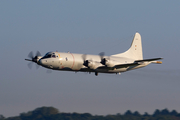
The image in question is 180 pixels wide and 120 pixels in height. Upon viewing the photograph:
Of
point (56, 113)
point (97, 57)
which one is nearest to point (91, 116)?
point (56, 113)

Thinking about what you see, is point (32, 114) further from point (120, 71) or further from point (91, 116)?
point (120, 71)

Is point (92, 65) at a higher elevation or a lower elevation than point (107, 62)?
lower

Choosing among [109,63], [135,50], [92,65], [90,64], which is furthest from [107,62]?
[135,50]

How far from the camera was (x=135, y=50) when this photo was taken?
1574 inches

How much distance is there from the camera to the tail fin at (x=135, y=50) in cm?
3934

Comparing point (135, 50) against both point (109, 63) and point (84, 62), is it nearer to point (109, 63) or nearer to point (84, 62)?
point (109, 63)

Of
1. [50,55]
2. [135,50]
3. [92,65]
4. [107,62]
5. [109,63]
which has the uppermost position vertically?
[135,50]

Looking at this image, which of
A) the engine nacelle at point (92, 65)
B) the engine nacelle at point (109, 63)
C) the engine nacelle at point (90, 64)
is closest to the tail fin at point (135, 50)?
the engine nacelle at point (109, 63)

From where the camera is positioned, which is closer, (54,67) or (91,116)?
(54,67)

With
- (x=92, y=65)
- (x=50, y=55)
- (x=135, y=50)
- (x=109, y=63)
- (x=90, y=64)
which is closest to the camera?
(x=50, y=55)

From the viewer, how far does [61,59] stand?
31891 millimetres

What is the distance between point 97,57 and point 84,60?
1963 millimetres

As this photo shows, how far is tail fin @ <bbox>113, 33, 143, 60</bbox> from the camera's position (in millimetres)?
39344

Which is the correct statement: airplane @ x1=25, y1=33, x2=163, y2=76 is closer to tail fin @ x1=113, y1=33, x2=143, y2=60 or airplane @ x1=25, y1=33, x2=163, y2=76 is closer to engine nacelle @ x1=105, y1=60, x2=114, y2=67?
engine nacelle @ x1=105, y1=60, x2=114, y2=67
